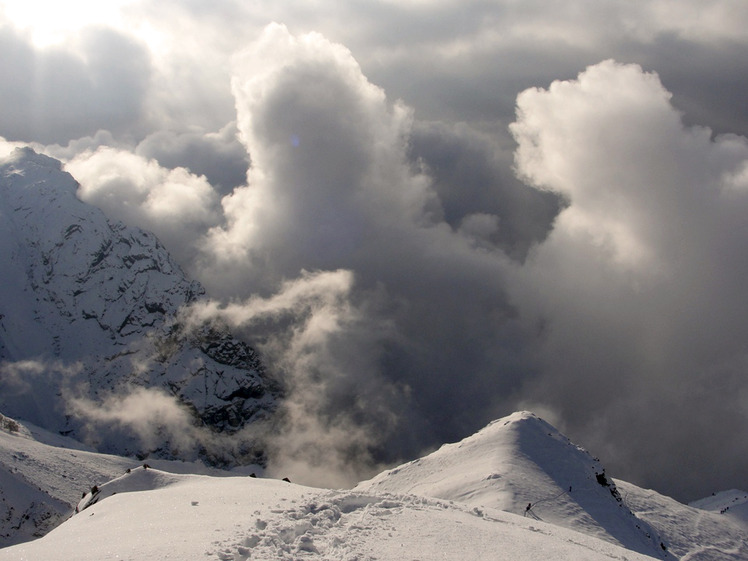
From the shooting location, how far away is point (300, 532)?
72.7 ft

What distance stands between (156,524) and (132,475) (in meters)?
23.6

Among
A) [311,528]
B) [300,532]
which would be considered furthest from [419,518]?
[300,532]

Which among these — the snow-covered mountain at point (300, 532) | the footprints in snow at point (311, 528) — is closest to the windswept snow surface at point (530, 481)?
the snow-covered mountain at point (300, 532)

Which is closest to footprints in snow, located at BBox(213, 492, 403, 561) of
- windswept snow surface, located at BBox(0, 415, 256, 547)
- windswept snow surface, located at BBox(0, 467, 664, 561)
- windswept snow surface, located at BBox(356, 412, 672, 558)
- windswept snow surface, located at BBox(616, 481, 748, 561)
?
windswept snow surface, located at BBox(0, 467, 664, 561)

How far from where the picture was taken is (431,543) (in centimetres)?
2183

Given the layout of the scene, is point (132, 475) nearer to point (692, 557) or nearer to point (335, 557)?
point (335, 557)

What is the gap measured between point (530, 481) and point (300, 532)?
104ft

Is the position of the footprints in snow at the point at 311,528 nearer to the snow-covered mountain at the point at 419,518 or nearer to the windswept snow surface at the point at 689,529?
the snow-covered mountain at the point at 419,518

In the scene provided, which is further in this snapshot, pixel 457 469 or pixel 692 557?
pixel 457 469

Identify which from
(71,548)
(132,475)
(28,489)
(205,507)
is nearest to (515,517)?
(205,507)

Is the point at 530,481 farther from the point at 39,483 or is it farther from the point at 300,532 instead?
the point at 39,483

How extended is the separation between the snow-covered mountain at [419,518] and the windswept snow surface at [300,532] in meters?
0.07

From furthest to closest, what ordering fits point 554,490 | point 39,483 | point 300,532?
1. point 39,483
2. point 554,490
3. point 300,532

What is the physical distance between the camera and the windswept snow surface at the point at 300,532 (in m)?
20.2
